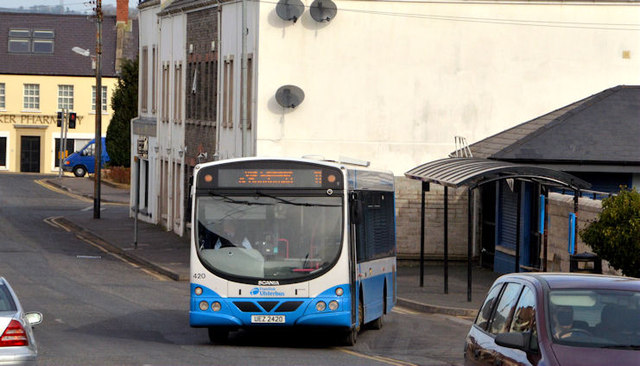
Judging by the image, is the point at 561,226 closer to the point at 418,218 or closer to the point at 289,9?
the point at 418,218

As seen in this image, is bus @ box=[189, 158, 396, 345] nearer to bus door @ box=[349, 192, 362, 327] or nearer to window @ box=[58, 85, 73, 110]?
bus door @ box=[349, 192, 362, 327]

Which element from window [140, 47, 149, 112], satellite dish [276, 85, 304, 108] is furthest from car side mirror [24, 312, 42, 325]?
window [140, 47, 149, 112]

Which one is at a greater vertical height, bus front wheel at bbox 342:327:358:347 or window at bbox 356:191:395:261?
window at bbox 356:191:395:261

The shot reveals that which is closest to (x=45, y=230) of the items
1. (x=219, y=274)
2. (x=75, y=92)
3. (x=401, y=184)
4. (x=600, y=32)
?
(x=401, y=184)

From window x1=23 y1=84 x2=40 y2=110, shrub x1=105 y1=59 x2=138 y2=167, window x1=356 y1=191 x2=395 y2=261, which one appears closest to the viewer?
window x1=356 y1=191 x2=395 y2=261

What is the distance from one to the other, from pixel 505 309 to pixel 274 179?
7.98 m

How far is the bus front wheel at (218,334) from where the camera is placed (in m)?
18.4

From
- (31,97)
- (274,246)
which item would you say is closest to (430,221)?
(274,246)

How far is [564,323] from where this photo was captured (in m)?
9.60

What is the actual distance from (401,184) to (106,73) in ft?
176

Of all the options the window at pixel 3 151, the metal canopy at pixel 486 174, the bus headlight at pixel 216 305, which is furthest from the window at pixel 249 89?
the window at pixel 3 151

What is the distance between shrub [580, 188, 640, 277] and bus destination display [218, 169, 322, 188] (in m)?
5.15

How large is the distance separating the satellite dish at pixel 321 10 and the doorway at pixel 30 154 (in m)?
54.7

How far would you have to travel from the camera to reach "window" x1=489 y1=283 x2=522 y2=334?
10.4m
